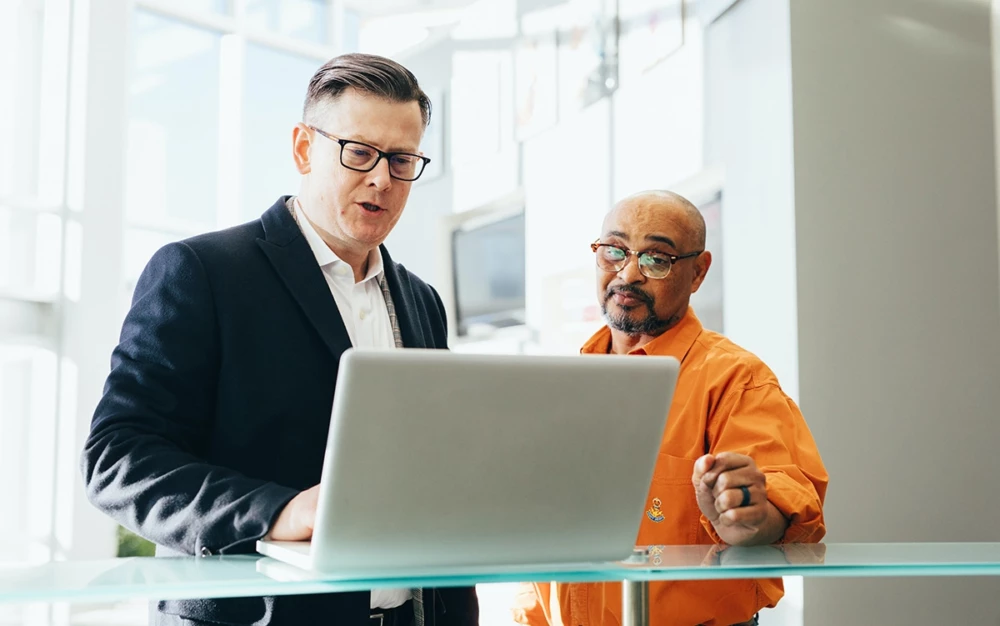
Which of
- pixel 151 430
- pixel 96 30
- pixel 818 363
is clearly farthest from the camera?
pixel 96 30

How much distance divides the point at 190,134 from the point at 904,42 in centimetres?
495

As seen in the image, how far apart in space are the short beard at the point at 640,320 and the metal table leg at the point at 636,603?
0.88 metres

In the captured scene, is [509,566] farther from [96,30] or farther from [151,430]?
[96,30]

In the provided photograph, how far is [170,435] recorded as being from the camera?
1.42 m

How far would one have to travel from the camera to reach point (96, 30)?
225 inches

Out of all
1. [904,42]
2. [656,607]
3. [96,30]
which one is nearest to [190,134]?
[96,30]

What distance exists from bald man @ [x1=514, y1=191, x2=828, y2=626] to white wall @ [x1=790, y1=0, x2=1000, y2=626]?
54.1 inches

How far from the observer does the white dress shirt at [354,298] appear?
1.71 meters

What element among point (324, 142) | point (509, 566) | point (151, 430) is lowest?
point (509, 566)

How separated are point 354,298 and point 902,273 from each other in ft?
7.21

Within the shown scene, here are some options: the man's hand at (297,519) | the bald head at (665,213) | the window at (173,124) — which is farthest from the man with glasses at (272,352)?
the window at (173,124)

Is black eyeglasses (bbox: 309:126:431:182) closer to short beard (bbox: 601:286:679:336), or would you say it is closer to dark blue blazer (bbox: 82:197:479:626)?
dark blue blazer (bbox: 82:197:479:626)

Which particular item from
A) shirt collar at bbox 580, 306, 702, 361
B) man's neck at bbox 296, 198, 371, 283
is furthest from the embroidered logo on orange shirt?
man's neck at bbox 296, 198, 371, 283

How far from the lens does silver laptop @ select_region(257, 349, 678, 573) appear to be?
93 centimetres
